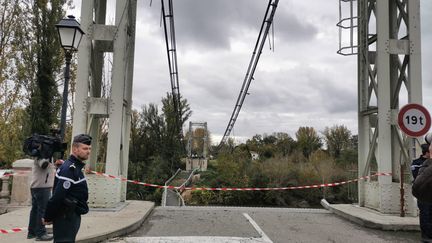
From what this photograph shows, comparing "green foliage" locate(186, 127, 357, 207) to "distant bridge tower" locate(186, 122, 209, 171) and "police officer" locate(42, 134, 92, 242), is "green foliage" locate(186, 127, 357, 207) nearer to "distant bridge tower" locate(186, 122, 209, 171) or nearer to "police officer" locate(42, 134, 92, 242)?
"distant bridge tower" locate(186, 122, 209, 171)

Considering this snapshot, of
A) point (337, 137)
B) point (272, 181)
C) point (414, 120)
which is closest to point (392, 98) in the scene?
point (414, 120)

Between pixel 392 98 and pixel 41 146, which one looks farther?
pixel 392 98

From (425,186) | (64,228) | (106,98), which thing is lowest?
(64,228)

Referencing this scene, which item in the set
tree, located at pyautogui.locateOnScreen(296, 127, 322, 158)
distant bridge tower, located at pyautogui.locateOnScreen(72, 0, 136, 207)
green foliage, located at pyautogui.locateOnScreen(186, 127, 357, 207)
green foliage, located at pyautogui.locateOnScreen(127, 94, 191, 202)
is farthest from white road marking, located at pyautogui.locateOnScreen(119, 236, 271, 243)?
tree, located at pyautogui.locateOnScreen(296, 127, 322, 158)

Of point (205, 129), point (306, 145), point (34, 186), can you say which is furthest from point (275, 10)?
point (205, 129)

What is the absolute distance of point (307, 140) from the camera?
63.2 meters

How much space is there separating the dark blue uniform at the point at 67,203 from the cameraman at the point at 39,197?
8.48ft

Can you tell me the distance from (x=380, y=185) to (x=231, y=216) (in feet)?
12.4

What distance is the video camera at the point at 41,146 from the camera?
616 centimetres

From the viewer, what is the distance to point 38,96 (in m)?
19.0

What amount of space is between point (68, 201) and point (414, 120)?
7.69 m

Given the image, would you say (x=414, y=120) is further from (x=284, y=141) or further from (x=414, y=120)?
(x=284, y=141)

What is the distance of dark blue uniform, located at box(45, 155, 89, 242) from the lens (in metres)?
3.95

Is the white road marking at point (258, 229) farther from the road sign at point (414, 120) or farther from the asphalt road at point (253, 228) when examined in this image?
the road sign at point (414, 120)
